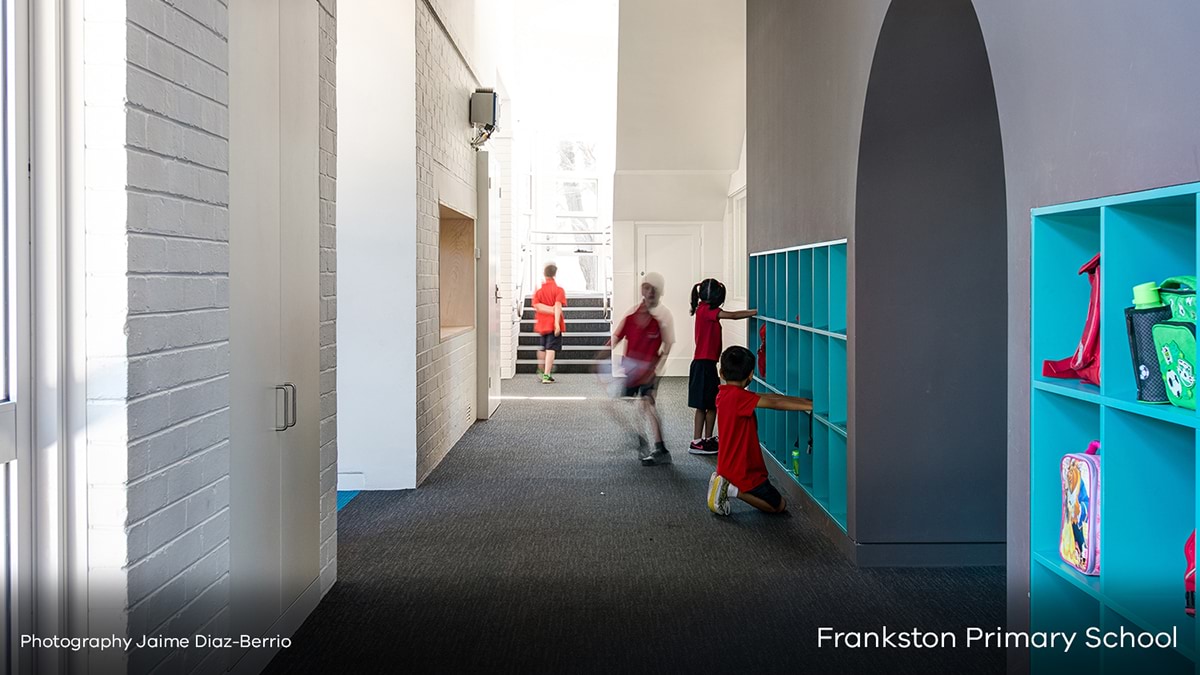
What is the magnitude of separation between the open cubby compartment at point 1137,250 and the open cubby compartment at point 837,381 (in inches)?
114

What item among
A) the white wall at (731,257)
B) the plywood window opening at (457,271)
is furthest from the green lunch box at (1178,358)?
the white wall at (731,257)

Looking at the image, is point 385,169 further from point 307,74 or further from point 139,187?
point 139,187

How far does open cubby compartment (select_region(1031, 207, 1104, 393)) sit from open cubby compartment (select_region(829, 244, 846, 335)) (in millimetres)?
2336

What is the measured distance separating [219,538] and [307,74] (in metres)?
1.79

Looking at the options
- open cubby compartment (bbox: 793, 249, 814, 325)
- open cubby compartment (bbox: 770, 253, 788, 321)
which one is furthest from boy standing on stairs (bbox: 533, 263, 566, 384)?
open cubby compartment (bbox: 793, 249, 814, 325)

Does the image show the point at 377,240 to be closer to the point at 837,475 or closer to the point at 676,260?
the point at 837,475

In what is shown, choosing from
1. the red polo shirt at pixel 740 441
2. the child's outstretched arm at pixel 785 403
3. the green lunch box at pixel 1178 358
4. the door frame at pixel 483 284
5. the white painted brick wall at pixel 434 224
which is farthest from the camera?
the door frame at pixel 483 284

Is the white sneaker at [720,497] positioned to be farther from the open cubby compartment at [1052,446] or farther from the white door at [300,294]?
the open cubby compartment at [1052,446]

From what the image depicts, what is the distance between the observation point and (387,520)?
19.2 ft

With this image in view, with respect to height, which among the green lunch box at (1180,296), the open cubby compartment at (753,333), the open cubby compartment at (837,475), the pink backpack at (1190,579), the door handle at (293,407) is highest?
the green lunch box at (1180,296)

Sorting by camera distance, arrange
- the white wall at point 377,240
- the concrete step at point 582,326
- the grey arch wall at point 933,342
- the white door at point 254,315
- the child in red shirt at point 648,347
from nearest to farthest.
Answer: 1. the white door at point 254,315
2. the grey arch wall at point 933,342
3. the white wall at point 377,240
4. the child in red shirt at point 648,347
5. the concrete step at point 582,326

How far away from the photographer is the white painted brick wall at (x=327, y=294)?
4.33 metres

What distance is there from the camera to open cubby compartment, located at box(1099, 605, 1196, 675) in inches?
94.3

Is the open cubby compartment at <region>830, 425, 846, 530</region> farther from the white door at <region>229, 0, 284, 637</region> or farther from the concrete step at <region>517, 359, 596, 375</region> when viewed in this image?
the concrete step at <region>517, 359, 596, 375</region>
